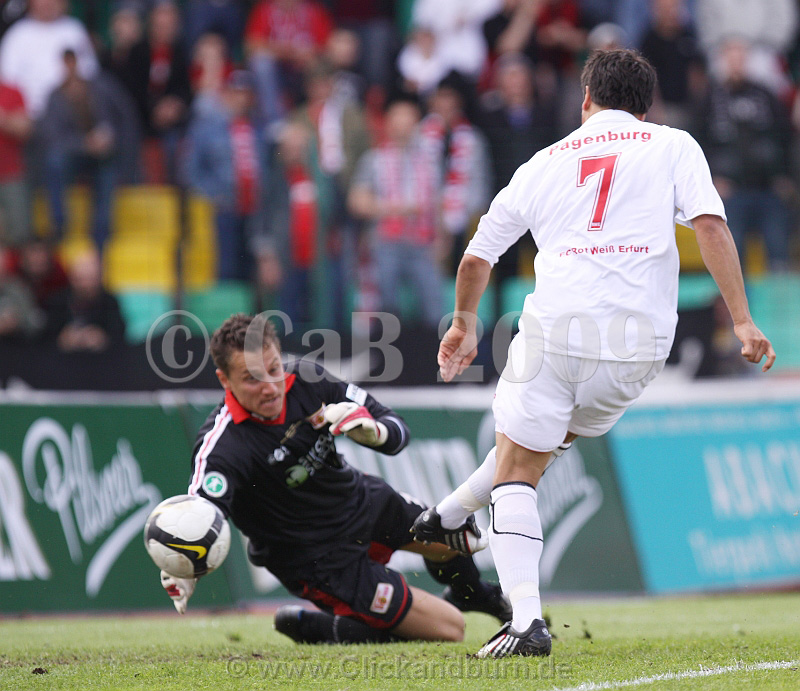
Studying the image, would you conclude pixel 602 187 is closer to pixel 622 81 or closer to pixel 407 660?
pixel 622 81

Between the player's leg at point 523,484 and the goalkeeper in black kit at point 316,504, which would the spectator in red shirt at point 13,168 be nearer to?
the goalkeeper in black kit at point 316,504

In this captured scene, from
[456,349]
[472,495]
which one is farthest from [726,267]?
[472,495]

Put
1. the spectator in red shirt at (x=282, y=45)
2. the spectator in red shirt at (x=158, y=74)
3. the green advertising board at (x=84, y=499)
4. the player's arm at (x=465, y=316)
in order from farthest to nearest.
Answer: the spectator in red shirt at (x=282, y=45)
the spectator in red shirt at (x=158, y=74)
the green advertising board at (x=84, y=499)
the player's arm at (x=465, y=316)

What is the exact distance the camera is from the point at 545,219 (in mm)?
5012

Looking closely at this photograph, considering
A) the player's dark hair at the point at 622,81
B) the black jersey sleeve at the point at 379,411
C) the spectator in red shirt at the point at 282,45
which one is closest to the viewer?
the player's dark hair at the point at 622,81

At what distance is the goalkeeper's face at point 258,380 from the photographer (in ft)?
18.2

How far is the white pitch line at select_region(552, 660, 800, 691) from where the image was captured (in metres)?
4.16

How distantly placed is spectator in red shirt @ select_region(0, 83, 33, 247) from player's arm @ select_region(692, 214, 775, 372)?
8651 mm

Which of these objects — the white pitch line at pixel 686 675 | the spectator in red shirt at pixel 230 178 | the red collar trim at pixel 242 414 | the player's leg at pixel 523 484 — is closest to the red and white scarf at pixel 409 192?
the spectator in red shirt at pixel 230 178

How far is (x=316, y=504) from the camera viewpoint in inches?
236

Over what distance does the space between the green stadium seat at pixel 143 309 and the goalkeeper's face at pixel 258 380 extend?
6084mm

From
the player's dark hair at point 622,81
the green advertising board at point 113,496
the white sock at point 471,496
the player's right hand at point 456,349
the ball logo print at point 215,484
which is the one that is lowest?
the green advertising board at point 113,496

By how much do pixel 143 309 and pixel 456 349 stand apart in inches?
296

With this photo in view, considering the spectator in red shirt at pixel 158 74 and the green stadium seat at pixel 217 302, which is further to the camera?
the spectator in red shirt at pixel 158 74
